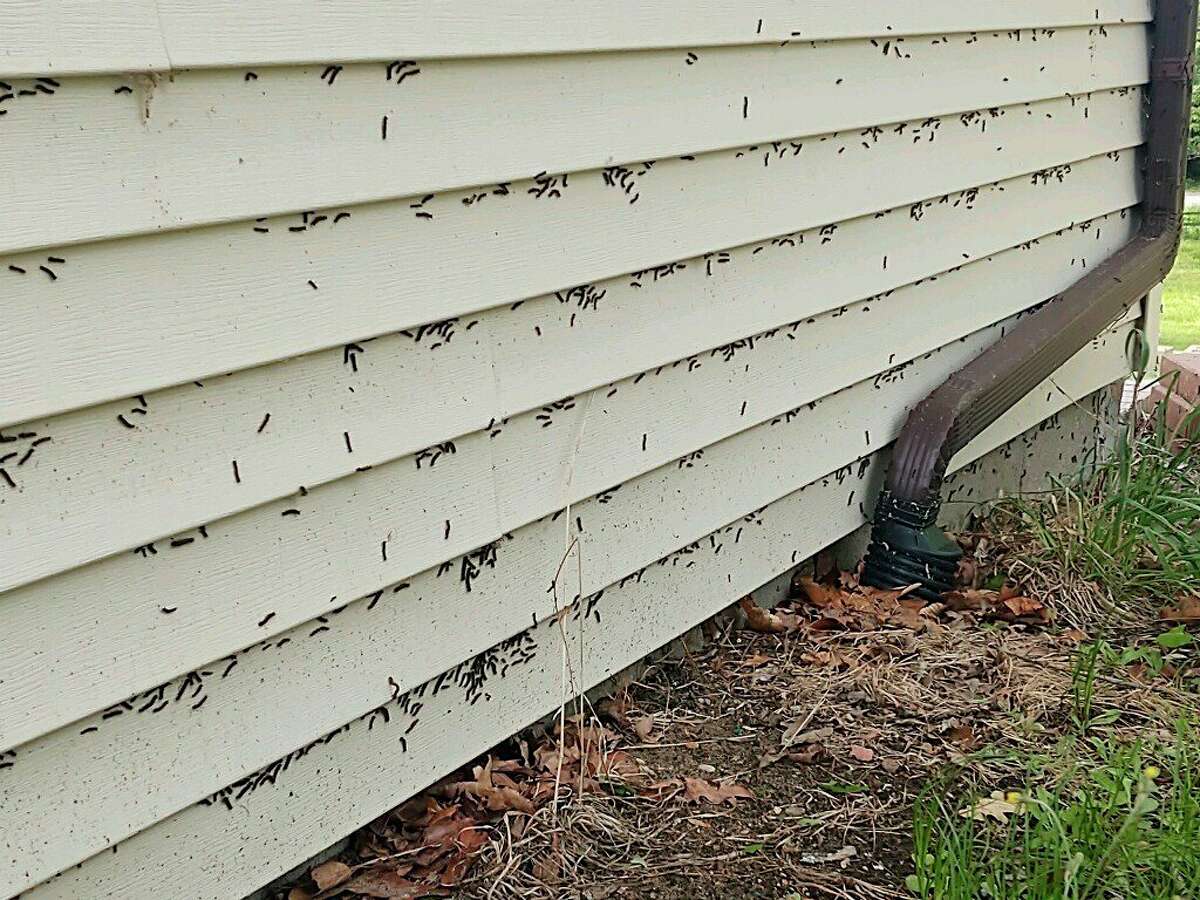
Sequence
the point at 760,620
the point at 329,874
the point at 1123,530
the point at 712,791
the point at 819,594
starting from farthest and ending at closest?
the point at 1123,530, the point at 819,594, the point at 760,620, the point at 712,791, the point at 329,874

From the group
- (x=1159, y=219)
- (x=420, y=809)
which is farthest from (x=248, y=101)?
(x=1159, y=219)

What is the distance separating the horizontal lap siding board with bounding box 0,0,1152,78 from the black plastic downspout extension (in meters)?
1.02

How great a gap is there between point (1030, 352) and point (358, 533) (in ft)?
7.72

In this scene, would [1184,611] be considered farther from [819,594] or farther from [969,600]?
[819,594]

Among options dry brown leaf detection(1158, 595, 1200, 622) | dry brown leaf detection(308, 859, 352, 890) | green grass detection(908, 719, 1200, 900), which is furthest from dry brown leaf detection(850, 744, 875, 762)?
dry brown leaf detection(1158, 595, 1200, 622)

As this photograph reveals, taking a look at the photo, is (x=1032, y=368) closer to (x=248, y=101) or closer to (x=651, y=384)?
(x=651, y=384)

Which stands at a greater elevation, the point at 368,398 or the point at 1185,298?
the point at 368,398

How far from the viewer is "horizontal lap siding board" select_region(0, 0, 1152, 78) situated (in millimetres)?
1417

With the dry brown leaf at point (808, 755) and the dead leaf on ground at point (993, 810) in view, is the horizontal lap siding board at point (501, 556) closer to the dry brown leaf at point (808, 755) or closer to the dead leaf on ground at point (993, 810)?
the dry brown leaf at point (808, 755)

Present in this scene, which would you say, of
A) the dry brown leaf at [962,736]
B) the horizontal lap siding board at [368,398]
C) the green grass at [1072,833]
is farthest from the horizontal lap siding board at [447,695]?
the green grass at [1072,833]

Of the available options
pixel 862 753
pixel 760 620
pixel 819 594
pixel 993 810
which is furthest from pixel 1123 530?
pixel 993 810

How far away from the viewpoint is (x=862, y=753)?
2.53 meters

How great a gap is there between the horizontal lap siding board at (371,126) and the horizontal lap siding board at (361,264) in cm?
4

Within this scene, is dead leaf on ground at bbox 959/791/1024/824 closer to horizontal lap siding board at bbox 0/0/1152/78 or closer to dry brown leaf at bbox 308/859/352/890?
dry brown leaf at bbox 308/859/352/890
